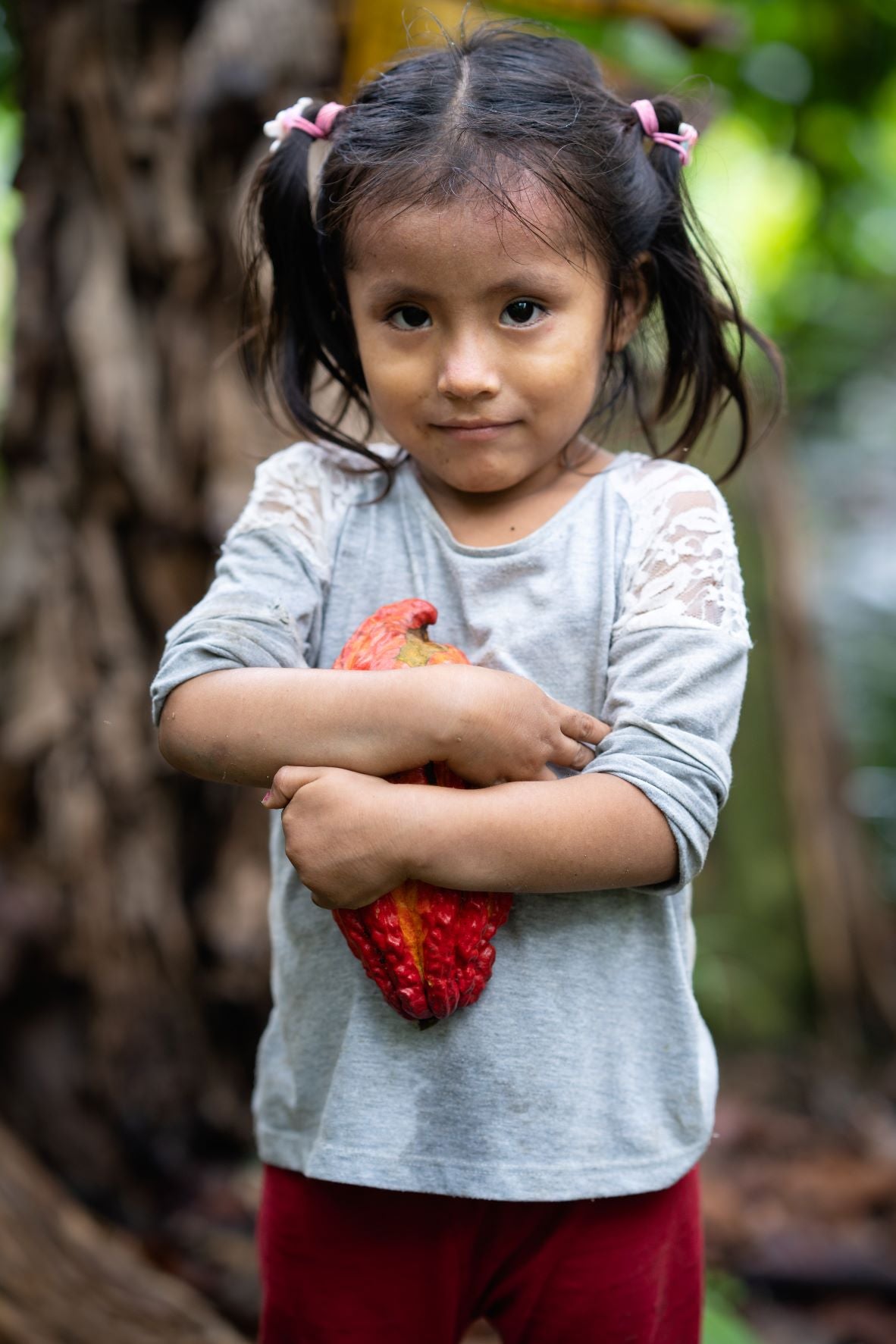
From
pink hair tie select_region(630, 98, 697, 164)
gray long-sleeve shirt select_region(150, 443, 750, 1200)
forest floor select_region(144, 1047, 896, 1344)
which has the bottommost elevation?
forest floor select_region(144, 1047, 896, 1344)

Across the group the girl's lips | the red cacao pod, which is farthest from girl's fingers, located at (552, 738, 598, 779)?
the girl's lips

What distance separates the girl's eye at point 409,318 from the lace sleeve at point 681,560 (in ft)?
0.98

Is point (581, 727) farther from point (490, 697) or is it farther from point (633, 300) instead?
point (633, 300)

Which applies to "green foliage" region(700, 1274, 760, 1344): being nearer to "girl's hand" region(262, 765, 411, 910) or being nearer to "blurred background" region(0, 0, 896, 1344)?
"blurred background" region(0, 0, 896, 1344)

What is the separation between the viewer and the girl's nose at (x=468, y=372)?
129 cm

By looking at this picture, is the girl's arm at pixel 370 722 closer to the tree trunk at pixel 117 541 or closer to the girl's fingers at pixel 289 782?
the girl's fingers at pixel 289 782

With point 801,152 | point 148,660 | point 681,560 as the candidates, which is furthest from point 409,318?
point 801,152

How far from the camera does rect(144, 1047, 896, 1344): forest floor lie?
110 inches

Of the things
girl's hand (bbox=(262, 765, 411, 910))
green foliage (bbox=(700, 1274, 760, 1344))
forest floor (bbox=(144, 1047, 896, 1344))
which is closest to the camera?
girl's hand (bbox=(262, 765, 411, 910))

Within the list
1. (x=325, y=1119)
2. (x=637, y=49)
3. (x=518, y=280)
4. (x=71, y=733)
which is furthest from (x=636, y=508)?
(x=637, y=49)

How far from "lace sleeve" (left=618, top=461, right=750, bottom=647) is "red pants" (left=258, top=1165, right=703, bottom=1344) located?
658mm

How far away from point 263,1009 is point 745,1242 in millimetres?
1298

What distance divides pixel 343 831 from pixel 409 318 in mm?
544

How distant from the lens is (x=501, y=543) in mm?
1426
